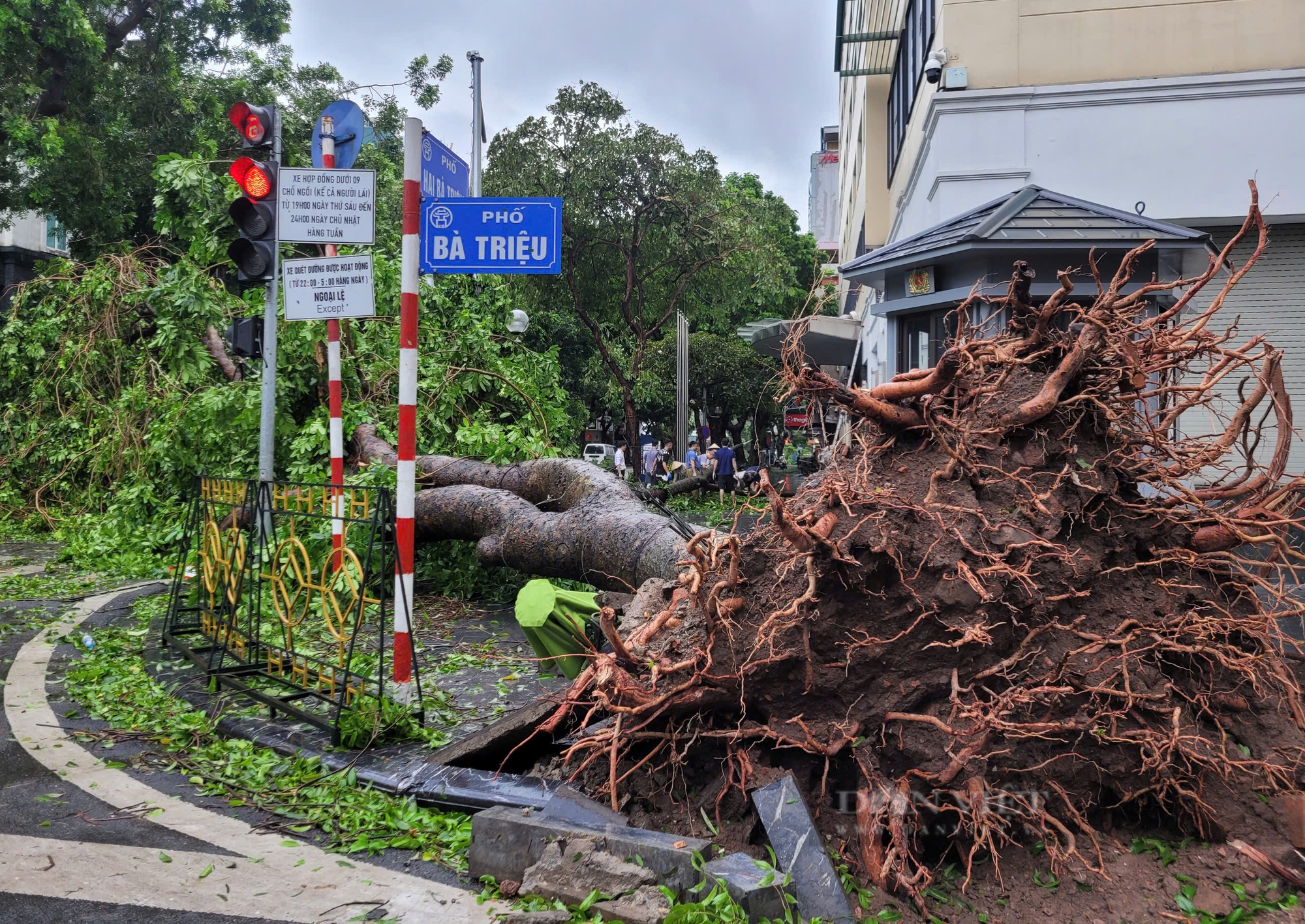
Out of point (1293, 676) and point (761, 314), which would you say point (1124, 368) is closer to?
point (1293, 676)

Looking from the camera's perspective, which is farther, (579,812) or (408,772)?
(408,772)

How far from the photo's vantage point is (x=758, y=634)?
153 inches

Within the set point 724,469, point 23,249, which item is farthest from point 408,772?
point 23,249

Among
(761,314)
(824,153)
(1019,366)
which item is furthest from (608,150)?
(824,153)

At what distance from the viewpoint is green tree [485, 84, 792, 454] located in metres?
21.6

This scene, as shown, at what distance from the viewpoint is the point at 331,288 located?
6059mm

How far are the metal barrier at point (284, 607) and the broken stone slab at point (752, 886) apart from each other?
193 cm

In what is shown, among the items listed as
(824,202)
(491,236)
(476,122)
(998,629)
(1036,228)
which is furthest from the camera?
(824,202)

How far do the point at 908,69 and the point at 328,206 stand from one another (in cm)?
1187

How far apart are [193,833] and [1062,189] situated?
11187 millimetres

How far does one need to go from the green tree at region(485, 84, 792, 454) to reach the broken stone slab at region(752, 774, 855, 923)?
1896cm

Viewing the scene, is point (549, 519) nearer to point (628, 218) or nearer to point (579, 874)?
point (579, 874)

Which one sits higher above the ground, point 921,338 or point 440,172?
point 440,172

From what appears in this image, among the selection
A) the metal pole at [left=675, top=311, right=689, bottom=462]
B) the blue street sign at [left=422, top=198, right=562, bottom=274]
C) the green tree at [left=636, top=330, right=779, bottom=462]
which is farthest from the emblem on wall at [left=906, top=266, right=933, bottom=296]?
the green tree at [left=636, top=330, right=779, bottom=462]
